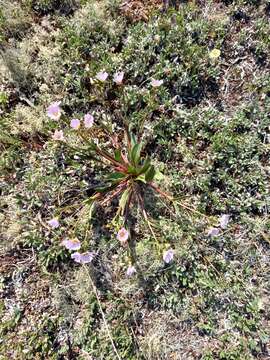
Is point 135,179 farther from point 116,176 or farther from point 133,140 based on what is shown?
point 133,140

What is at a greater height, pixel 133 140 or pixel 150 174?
pixel 133 140

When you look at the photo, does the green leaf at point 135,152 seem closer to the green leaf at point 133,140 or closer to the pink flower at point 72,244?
the green leaf at point 133,140

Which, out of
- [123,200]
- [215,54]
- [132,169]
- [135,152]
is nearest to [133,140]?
[135,152]

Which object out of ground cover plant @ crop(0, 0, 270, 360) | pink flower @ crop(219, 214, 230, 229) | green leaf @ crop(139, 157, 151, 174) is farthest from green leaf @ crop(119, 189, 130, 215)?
pink flower @ crop(219, 214, 230, 229)

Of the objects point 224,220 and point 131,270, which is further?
point 224,220

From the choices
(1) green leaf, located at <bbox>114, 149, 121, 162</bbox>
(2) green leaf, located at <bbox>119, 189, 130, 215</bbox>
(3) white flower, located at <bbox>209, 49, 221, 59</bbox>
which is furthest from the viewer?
(3) white flower, located at <bbox>209, 49, 221, 59</bbox>

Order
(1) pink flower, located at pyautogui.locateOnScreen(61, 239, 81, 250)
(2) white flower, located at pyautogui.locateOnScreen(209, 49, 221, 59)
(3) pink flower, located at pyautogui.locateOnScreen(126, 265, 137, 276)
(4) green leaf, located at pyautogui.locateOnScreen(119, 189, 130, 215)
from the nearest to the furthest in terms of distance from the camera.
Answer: (1) pink flower, located at pyautogui.locateOnScreen(61, 239, 81, 250), (3) pink flower, located at pyautogui.locateOnScreen(126, 265, 137, 276), (4) green leaf, located at pyautogui.locateOnScreen(119, 189, 130, 215), (2) white flower, located at pyautogui.locateOnScreen(209, 49, 221, 59)

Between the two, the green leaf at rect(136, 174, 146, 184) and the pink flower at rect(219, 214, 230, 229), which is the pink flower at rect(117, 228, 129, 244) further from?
the pink flower at rect(219, 214, 230, 229)

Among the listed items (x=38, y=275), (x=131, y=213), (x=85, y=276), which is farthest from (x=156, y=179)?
(x=38, y=275)
